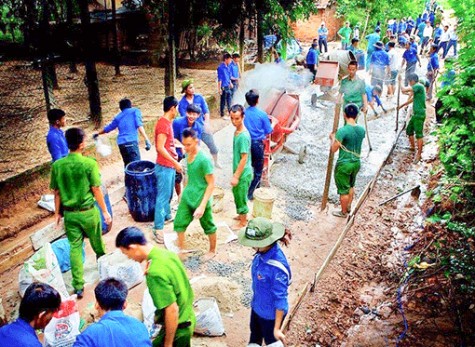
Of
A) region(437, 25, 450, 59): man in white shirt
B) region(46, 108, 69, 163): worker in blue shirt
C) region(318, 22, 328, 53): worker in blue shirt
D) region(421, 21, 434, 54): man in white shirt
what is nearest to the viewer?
region(46, 108, 69, 163): worker in blue shirt

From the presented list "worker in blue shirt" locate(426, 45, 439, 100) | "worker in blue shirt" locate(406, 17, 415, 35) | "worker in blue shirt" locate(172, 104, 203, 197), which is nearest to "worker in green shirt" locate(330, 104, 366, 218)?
"worker in blue shirt" locate(172, 104, 203, 197)

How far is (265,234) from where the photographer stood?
11.0 feet

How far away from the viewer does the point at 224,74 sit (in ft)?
36.1

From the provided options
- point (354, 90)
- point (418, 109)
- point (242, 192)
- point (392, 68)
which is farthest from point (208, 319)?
point (392, 68)

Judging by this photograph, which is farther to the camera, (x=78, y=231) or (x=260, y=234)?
(x=78, y=231)

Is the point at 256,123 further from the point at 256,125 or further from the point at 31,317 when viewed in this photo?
the point at 31,317

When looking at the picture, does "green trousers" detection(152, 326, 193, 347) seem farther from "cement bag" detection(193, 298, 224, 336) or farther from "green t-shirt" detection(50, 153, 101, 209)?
"green t-shirt" detection(50, 153, 101, 209)

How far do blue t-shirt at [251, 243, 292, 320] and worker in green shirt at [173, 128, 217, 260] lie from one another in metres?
1.73

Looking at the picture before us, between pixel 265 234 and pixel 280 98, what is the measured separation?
6.67 metres

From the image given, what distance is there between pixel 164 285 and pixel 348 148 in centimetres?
432

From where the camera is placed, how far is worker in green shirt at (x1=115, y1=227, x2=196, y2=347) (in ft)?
9.86

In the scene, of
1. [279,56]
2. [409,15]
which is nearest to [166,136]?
[279,56]

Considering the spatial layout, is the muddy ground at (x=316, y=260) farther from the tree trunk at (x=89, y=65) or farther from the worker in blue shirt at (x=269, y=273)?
the tree trunk at (x=89, y=65)

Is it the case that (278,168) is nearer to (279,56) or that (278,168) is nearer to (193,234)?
(193,234)
